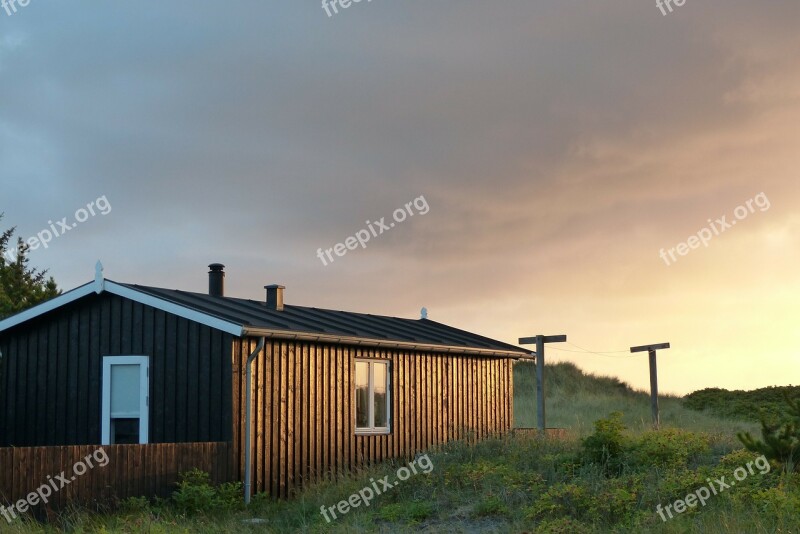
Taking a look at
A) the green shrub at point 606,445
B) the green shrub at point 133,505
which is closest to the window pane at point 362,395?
the green shrub at point 606,445

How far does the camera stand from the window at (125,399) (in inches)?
679

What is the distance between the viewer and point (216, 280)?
70.5 ft

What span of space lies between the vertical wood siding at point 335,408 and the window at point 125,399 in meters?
1.99

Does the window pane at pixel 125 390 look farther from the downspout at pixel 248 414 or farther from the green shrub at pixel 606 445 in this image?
the green shrub at pixel 606 445

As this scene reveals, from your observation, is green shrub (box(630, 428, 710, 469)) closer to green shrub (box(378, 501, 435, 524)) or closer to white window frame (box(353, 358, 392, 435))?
green shrub (box(378, 501, 435, 524))

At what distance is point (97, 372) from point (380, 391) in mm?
5649

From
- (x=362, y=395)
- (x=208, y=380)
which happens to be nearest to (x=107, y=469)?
(x=208, y=380)

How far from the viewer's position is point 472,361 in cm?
2312

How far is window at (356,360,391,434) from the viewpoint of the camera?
19531 mm

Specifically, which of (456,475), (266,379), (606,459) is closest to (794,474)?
(606,459)

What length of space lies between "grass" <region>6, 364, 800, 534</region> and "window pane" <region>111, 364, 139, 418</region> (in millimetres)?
2971

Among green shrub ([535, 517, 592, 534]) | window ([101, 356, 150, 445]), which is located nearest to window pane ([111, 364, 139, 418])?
window ([101, 356, 150, 445])

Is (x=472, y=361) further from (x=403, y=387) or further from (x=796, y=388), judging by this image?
(x=796, y=388)

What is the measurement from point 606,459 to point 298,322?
6.50 meters
